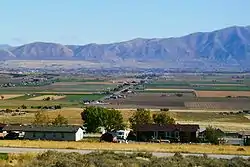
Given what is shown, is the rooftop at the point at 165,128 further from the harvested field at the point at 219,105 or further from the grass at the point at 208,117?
the harvested field at the point at 219,105

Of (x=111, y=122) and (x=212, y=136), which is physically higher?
(x=212, y=136)

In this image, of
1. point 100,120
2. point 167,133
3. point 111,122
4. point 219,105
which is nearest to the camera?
point 167,133

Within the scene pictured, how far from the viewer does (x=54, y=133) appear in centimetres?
5166

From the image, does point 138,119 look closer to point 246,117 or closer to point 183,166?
point 246,117

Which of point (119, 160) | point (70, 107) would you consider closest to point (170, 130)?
point (119, 160)

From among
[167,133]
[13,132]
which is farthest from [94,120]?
[13,132]

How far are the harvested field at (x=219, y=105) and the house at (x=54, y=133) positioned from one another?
61929 millimetres

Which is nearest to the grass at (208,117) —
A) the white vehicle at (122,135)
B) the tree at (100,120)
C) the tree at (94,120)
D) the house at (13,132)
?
the tree at (100,120)

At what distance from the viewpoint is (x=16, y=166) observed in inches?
942

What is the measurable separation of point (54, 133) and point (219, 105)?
7148 cm

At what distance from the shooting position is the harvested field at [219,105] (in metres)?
113

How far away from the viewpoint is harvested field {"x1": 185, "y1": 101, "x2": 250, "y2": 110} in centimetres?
11306

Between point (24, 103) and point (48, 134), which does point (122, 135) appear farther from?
point (24, 103)

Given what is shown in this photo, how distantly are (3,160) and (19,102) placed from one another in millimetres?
94897
